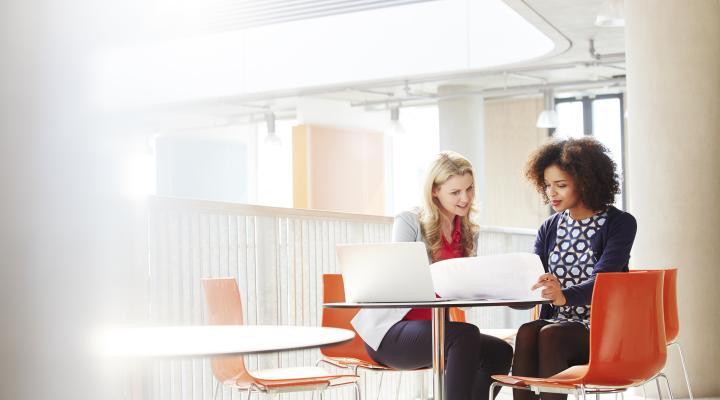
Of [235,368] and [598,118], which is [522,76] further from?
[235,368]

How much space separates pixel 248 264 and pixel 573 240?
5.20ft

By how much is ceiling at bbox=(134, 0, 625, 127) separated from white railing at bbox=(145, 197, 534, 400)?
13.6ft

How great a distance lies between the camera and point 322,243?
5062 mm

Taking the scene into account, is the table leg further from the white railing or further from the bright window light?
the bright window light

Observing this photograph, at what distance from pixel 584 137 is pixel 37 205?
3095mm

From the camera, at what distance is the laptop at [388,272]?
9.09 feet

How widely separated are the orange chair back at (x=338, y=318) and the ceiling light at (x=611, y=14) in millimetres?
5385

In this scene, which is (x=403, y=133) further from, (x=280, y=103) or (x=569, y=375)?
(x=569, y=375)

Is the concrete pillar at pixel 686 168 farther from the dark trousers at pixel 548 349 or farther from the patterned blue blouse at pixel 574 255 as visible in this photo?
the dark trousers at pixel 548 349

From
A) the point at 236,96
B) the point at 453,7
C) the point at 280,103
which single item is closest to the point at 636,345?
the point at 453,7

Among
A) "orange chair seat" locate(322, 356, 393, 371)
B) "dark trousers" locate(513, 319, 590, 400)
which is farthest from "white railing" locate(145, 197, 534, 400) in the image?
"dark trousers" locate(513, 319, 590, 400)

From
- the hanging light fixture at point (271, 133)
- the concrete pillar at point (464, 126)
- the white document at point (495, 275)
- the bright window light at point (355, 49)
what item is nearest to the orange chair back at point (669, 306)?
the white document at point (495, 275)

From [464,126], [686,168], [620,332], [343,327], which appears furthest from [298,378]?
[464,126]

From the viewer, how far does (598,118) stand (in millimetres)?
15312
